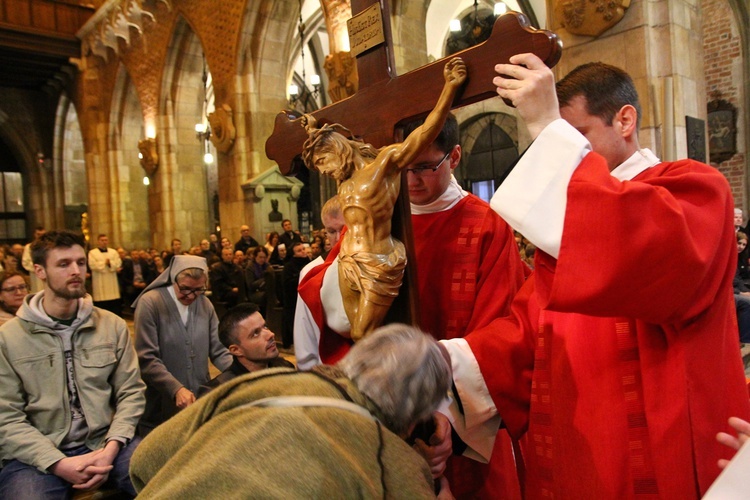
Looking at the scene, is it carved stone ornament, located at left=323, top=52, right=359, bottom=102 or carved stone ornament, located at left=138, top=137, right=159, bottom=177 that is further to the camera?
carved stone ornament, located at left=138, top=137, right=159, bottom=177

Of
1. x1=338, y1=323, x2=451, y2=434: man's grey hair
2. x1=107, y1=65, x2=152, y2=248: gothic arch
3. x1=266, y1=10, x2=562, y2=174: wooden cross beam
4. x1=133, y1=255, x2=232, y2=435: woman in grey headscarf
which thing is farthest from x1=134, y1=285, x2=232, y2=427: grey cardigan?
x1=107, y1=65, x2=152, y2=248: gothic arch

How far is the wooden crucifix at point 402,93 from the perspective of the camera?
1.13 m

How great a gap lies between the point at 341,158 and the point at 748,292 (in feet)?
18.0

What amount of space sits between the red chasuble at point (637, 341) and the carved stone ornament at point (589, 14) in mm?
4303

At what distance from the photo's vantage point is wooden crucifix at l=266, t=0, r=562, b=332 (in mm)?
1133

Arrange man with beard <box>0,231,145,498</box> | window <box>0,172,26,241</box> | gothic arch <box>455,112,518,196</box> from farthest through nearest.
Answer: window <box>0,172,26,241</box> → gothic arch <box>455,112,518,196</box> → man with beard <box>0,231,145,498</box>

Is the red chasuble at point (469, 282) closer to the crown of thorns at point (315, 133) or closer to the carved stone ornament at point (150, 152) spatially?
the crown of thorns at point (315, 133)

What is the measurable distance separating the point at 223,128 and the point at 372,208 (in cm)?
946

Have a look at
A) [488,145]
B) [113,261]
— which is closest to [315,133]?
[113,261]

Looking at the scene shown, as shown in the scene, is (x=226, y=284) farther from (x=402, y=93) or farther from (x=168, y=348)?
(x=402, y=93)

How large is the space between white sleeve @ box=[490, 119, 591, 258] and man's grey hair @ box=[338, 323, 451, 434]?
0.30 meters

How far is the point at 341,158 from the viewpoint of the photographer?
4.42 ft

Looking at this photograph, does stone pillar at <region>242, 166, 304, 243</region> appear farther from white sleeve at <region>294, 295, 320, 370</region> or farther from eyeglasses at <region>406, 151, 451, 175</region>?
eyeglasses at <region>406, 151, 451, 175</region>

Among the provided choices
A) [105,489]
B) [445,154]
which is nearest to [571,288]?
[445,154]
